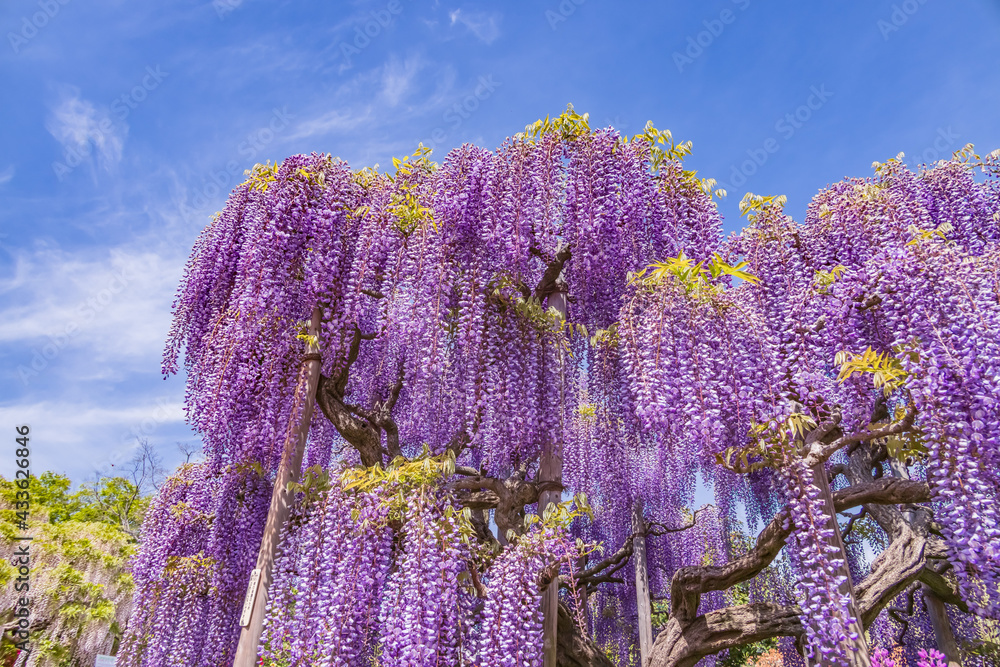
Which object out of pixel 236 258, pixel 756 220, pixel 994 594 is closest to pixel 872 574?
pixel 994 594

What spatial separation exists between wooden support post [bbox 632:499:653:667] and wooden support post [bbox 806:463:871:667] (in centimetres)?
A: 531

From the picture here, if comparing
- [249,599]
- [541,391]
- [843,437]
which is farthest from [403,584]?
[843,437]

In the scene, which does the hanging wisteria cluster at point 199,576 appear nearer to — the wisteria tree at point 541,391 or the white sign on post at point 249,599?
the wisteria tree at point 541,391

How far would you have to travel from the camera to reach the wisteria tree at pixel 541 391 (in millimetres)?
3625

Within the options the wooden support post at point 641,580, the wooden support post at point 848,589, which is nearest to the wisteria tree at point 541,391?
the wooden support post at point 848,589

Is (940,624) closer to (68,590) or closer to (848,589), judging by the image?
(848,589)

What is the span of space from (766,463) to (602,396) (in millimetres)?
1559

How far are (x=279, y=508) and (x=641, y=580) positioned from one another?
243 inches

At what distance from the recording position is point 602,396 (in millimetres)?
5145

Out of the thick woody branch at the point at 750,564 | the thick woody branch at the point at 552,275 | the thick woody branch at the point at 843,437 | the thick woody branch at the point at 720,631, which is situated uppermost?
the thick woody branch at the point at 552,275

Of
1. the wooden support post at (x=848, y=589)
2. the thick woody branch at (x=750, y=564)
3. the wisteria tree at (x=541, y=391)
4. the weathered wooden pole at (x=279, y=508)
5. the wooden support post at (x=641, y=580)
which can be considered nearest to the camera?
the wooden support post at (x=848, y=589)

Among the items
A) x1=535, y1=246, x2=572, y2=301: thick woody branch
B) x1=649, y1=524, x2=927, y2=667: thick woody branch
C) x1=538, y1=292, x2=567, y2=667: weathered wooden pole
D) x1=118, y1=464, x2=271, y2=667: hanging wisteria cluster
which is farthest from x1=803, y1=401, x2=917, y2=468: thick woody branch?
x1=118, y1=464, x2=271, y2=667: hanging wisteria cluster

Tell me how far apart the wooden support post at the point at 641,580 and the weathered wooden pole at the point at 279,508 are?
593cm

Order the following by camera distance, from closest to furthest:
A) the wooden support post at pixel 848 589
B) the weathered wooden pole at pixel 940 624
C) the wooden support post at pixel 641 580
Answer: the wooden support post at pixel 848 589 → the weathered wooden pole at pixel 940 624 → the wooden support post at pixel 641 580
